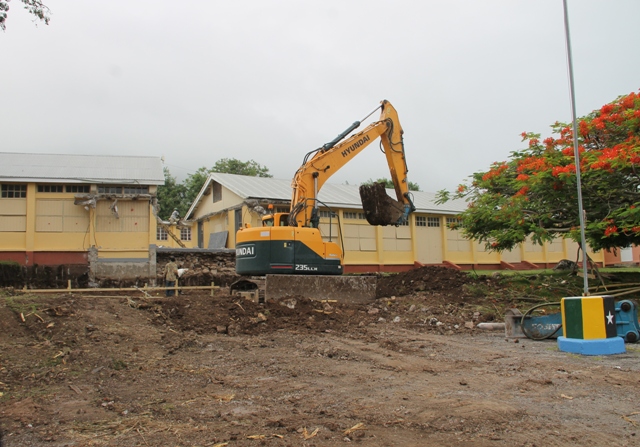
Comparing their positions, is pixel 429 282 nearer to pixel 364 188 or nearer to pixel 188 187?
pixel 364 188

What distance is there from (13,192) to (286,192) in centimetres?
1144

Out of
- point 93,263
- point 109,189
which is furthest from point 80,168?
point 93,263

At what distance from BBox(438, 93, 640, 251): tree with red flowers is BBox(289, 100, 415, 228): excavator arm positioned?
2.77 meters

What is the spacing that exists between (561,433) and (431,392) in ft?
5.00

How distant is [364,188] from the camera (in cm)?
1429

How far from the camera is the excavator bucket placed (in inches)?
553

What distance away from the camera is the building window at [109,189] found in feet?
74.6

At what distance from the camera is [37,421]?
485 centimetres

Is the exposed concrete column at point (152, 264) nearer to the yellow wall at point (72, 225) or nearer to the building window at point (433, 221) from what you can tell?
the yellow wall at point (72, 225)

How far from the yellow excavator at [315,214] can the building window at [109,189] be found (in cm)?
1161

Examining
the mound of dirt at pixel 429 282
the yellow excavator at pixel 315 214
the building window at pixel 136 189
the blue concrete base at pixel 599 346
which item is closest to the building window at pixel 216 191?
the building window at pixel 136 189

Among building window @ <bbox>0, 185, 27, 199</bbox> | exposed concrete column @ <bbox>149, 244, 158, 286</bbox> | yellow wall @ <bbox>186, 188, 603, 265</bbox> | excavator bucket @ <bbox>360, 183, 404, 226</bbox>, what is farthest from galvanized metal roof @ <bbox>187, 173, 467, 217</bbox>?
excavator bucket @ <bbox>360, 183, 404, 226</bbox>

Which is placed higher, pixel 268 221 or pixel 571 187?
pixel 571 187

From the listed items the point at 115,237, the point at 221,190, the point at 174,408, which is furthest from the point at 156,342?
the point at 221,190
